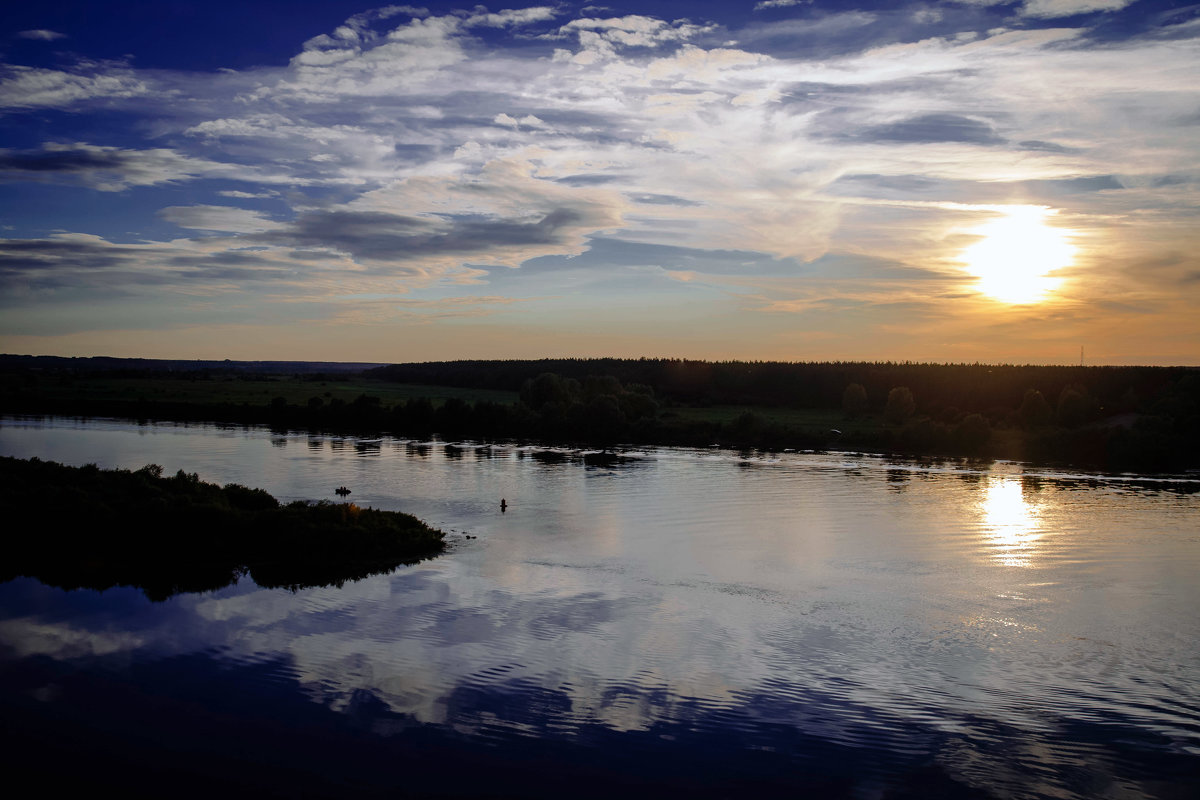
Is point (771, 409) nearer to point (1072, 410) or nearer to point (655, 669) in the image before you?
point (1072, 410)

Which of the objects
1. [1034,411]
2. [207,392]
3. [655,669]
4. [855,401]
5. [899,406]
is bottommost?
[655,669]

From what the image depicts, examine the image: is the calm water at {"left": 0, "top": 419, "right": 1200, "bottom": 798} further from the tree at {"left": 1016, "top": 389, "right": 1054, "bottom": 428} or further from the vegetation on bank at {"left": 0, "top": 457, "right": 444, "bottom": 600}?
the tree at {"left": 1016, "top": 389, "right": 1054, "bottom": 428}

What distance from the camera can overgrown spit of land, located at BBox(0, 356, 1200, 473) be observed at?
86000mm

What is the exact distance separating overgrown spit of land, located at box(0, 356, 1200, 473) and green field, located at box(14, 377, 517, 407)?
335 millimetres

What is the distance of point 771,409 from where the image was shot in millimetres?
132875

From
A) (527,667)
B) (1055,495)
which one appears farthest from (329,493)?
(1055,495)

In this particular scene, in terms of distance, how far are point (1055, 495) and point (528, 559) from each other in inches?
1580

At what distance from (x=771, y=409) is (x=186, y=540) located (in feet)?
→ 350

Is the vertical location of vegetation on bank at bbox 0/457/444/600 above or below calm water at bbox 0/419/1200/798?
above

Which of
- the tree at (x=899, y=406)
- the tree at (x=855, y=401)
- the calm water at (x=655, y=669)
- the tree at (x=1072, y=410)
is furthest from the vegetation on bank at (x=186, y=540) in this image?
the tree at (x=855, y=401)

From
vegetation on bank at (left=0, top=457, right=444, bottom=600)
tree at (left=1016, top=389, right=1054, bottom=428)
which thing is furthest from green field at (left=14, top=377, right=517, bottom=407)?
vegetation on bank at (left=0, top=457, right=444, bottom=600)

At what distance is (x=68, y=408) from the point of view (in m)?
111

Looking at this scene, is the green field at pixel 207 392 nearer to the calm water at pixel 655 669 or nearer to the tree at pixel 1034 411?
the tree at pixel 1034 411

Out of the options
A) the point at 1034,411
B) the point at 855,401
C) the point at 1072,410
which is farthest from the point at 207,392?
the point at 1072,410
